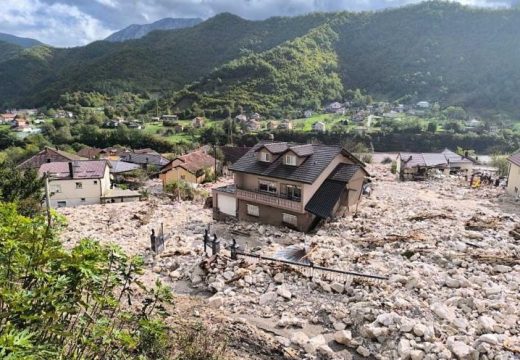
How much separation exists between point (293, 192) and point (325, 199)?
2.11 m

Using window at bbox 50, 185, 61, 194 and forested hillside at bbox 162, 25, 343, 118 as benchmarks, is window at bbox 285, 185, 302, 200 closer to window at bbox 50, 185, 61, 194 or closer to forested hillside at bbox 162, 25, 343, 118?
window at bbox 50, 185, 61, 194

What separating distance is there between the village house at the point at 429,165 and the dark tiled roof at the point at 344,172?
85.7 feet

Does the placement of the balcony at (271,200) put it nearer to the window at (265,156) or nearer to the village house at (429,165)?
the window at (265,156)

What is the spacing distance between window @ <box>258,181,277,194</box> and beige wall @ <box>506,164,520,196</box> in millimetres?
23523

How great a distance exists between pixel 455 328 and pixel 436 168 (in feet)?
144

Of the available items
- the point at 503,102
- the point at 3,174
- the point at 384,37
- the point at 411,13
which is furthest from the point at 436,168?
the point at 411,13

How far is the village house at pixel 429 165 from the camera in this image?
48219 millimetres

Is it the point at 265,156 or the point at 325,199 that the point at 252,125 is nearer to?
the point at 265,156

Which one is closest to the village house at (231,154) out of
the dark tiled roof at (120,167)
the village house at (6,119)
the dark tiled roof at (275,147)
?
the dark tiled roof at (120,167)

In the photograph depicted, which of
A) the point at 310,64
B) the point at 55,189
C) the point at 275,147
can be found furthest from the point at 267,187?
the point at 310,64

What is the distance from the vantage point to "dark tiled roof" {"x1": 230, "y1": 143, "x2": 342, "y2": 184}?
903 inches

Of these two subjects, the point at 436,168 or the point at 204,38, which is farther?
the point at 204,38

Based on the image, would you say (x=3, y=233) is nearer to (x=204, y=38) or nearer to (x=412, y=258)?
(x=412, y=258)

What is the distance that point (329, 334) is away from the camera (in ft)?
37.1
